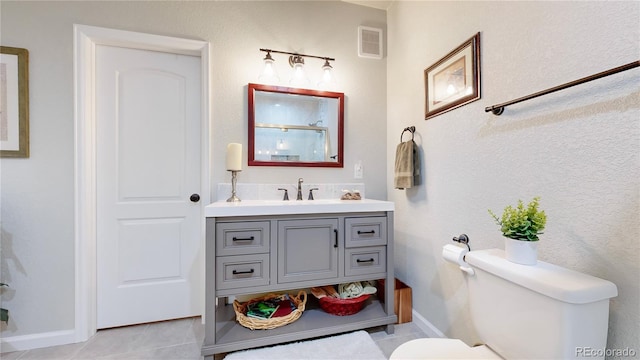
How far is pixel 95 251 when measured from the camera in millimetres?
1771

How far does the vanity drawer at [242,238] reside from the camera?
1.43 meters

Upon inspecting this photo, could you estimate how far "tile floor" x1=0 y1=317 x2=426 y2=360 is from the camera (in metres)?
1.53

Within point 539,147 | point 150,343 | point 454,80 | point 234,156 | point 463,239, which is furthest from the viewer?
point 234,156

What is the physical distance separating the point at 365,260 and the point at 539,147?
1092 mm

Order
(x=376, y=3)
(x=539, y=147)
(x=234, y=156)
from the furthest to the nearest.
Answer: (x=376, y=3)
(x=234, y=156)
(x=539, y=147)

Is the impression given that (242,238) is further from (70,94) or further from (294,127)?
(70,94)

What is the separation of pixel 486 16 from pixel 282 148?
1458 millimetres

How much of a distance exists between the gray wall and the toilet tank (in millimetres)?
1325

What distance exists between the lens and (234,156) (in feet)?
5.75

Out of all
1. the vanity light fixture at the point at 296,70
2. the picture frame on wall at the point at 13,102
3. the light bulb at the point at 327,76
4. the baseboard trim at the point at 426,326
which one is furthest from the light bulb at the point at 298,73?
the baseboard trim at the point at 426,326

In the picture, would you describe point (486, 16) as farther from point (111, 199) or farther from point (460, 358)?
→ point (111, 199)

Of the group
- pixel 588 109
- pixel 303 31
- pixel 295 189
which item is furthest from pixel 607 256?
pixel 303 31

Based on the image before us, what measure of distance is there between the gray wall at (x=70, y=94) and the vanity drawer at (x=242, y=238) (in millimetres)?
547

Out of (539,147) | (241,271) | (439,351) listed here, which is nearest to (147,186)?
(241,271)
